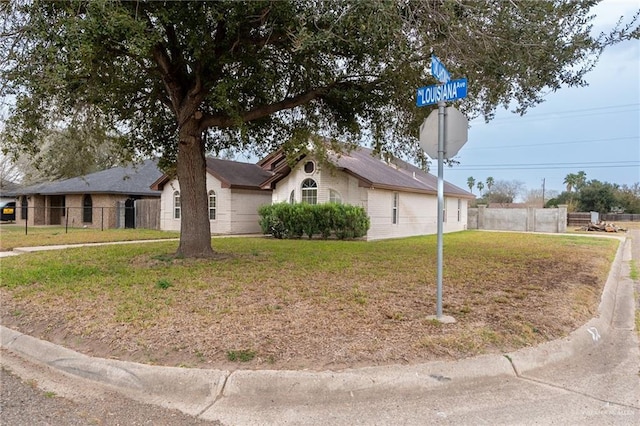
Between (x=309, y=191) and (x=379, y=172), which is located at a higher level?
(x=379, y=172)

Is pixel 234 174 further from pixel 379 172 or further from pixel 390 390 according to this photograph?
pixel 390 390

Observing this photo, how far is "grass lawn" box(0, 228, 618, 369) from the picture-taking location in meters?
4.20

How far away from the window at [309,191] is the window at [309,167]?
440 mm

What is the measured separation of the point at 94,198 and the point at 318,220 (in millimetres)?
14996

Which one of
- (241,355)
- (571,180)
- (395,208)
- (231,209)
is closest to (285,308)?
(241,355)

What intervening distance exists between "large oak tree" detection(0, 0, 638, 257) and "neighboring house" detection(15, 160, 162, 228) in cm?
1360

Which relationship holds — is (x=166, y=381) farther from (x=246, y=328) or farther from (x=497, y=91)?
(x=497, y=91)

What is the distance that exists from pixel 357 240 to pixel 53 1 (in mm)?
12859

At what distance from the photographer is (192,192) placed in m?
9.92

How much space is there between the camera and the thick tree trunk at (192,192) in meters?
9.82

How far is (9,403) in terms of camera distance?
11.3 feet

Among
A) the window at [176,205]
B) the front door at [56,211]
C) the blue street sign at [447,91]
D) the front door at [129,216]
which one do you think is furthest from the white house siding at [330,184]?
the front door at [56,211]

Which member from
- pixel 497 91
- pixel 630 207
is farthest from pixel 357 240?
pixel 630 207

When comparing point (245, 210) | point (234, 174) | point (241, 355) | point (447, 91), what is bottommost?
point (241, 355)
